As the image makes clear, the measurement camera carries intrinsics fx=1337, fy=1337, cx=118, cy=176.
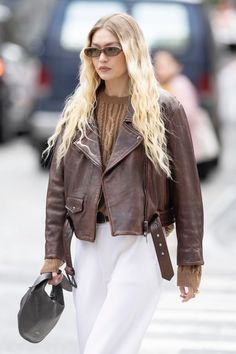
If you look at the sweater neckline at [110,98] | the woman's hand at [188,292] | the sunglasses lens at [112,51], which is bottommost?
the woman's hand at [188,292]

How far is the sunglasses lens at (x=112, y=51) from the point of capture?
517cm

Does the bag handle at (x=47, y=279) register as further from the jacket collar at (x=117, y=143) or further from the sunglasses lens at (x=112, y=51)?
the sunglasses lens at (x=112, y=51)

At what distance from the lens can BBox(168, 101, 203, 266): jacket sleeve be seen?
522 centimetres

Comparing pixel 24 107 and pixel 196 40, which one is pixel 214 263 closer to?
pixel 196 40

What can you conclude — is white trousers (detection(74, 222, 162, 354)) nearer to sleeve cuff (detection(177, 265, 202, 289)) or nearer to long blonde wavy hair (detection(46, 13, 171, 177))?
sleeve cuff (detection(177, 265, 202, 289))

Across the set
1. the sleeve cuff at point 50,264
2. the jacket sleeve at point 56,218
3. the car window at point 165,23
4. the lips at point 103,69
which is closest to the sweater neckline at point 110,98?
the lips at point 103,69

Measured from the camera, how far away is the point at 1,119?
62.8 feet

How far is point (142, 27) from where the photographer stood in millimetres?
15477

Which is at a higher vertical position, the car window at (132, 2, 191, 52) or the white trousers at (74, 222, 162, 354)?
the white trousers at (74, 222, 162, 354)

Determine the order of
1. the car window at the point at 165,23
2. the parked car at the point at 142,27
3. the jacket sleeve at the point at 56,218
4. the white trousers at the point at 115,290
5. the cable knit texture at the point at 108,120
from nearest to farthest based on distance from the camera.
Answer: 1. the white trousers at the point at 115,290
2. the cable knit texture at the point at 108,120
3. the jacket sleeve at the point at 56,218
4. the parked car at the point at 142,27
5. the car window at the point at 165,23

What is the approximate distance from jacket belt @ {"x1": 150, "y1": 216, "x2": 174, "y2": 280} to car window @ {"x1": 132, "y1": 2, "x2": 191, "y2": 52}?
1036cm

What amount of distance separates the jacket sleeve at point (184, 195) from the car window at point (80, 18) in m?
10.3

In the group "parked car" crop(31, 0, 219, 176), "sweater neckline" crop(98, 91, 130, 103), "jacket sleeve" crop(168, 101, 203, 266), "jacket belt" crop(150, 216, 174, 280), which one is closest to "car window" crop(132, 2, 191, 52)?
"parked car" crop(31, 0, 219, 176)

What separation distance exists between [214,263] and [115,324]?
497cm
